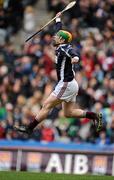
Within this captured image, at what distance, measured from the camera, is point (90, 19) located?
73.2 feet

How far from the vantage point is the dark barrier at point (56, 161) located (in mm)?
17281

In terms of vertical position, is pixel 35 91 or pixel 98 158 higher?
pixel 35 91

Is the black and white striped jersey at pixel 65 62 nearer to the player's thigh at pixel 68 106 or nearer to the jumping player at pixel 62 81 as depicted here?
the jumping player at pixel 62 81

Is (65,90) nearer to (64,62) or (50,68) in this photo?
(64,62)

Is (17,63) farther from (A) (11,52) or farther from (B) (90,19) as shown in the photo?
(B) (90,19)

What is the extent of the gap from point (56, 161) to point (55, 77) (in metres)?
3.23

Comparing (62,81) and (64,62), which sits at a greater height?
(64,62)

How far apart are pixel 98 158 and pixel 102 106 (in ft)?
5.40

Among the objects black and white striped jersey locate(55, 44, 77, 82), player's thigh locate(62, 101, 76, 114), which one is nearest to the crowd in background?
player's thigh locate(62, 101, 76, 114)

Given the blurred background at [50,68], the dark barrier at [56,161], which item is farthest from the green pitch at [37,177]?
the blurred background at [50,68]

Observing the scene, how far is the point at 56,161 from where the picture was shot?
17.6 metres

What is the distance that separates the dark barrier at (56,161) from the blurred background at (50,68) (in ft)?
1.61

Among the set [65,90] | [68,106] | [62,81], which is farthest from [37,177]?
[62,81]

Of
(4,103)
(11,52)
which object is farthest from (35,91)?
(11,52)
